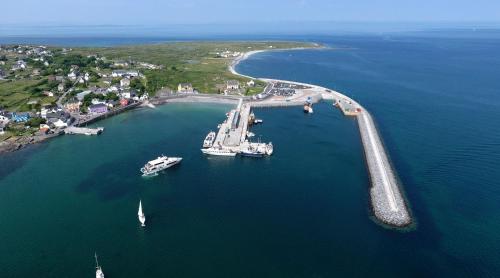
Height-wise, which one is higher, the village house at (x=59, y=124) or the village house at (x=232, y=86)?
the village house at (x=232, y=86)

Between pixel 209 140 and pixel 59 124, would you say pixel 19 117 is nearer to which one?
pixel 59 124

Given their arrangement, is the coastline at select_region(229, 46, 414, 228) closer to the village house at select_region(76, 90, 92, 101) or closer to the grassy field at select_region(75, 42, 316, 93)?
the grassy field at select_region(75, 42, 316, 93)

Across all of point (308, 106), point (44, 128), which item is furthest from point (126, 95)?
point (308, 106)

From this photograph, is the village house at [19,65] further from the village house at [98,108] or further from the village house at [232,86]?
the village house at [232,86]

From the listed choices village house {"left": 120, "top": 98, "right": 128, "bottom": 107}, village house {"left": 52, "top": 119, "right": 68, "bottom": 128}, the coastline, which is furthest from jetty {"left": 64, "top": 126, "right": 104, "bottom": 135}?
the coastline

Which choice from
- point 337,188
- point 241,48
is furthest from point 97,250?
point 241,48

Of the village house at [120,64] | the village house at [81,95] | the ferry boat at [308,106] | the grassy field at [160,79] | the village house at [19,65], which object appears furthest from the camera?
the village house at [120,64]

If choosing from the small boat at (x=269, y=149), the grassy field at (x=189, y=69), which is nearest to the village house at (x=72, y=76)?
the grassy field at (x=189, y=69)
